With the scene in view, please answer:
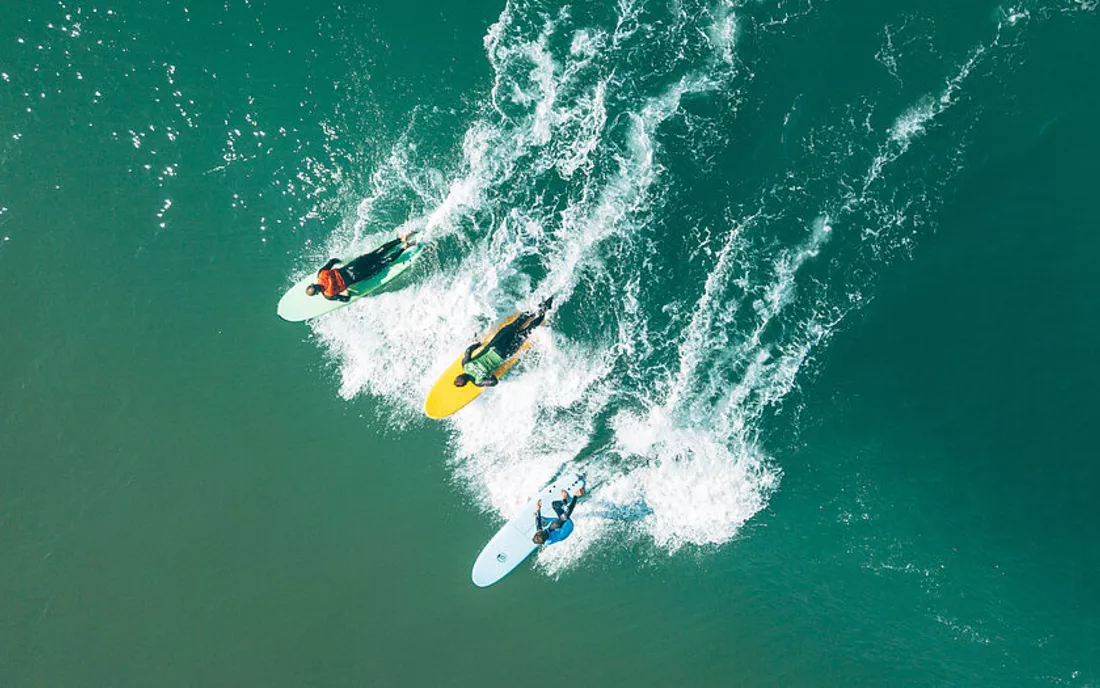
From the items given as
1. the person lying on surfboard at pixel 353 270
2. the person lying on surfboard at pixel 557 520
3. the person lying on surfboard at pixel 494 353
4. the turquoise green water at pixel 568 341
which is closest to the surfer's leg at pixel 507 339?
the person lying on surfboard at pixel 494 353

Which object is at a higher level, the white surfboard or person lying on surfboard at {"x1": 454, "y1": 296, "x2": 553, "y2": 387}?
person lying on surfboard at {"x1": 454, "y1": 296, "x2": 553, "y2": 387}

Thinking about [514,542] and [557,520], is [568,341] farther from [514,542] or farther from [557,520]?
[514,542]

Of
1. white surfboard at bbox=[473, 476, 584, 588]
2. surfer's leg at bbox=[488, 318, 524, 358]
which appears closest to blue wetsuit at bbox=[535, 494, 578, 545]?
white surfboard at bbox=[473, 476, 584, 588]

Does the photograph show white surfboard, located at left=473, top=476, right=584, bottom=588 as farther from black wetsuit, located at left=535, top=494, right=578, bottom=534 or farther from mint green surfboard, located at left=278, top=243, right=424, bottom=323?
mint green surfboard, located at left=278, top=243, right=424, bottom=323

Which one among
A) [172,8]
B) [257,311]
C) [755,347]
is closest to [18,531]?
[257,311]

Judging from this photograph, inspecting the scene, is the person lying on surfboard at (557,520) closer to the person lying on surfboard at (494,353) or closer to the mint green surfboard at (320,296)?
the person lying on surfboard at (494,353)

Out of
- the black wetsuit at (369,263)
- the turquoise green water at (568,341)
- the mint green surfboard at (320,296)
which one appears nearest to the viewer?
the turquoise green water at (568,341)
